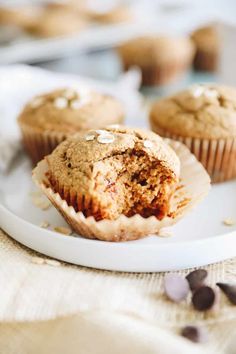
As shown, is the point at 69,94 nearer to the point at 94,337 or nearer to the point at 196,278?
the point at 196,278

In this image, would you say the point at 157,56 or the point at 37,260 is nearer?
the point at 37,260

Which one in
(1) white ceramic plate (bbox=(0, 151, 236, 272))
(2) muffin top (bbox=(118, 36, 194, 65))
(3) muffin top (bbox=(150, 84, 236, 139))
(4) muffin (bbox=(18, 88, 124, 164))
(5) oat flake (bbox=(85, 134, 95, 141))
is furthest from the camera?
(2) muffin top (bbox=(118, 36, 194, 65))

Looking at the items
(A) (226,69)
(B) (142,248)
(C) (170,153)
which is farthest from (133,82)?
(B) (142,248)

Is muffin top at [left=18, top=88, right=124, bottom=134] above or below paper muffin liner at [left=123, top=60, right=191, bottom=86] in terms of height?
above

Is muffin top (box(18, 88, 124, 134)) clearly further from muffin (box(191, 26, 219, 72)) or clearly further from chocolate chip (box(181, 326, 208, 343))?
muffin (box(191, 26, 219, 72))

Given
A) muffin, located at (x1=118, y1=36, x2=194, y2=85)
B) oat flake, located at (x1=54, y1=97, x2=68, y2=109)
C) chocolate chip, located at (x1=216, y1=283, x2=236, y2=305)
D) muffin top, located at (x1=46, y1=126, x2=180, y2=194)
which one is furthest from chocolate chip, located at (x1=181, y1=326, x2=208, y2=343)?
muffin, located at (x1=118, y1=36, x2=194, y2=85)

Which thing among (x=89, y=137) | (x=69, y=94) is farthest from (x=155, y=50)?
(x=89, y=137)
